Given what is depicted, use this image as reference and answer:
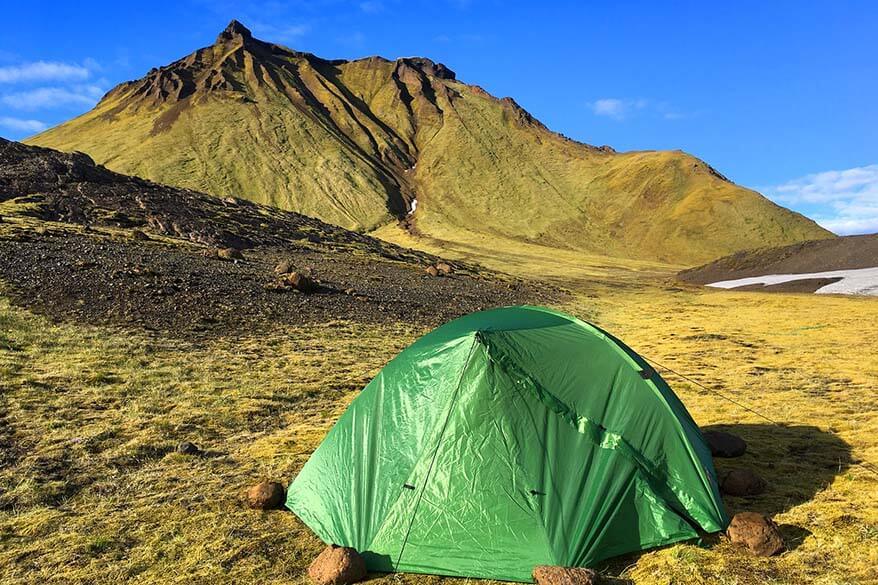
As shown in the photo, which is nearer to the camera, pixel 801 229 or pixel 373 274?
pixel 373 274

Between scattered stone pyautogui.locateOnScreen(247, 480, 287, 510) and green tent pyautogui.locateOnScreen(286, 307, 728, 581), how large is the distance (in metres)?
0.19

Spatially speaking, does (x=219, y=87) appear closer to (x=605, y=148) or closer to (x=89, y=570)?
(x=605, y=148)

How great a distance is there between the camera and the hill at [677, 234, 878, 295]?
4506cm

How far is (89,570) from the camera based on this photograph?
649 cm

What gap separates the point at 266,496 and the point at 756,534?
21.0 ft

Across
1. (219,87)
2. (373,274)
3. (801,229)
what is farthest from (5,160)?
(801,229)

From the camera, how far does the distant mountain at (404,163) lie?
119 m

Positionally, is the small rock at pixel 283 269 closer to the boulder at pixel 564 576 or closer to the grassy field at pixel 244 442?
the grassy field at pixel 244 442

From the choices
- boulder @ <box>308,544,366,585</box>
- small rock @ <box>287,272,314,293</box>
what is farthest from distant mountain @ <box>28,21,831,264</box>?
boulder @ <box>308,544,366,585</box>

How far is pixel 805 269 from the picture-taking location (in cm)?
5291

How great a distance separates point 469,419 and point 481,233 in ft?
360

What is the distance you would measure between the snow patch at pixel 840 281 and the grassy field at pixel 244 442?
22.7m

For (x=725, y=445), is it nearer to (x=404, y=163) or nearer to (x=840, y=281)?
(x=840, y=281)

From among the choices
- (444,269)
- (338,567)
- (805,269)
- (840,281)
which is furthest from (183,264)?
(805,269)
